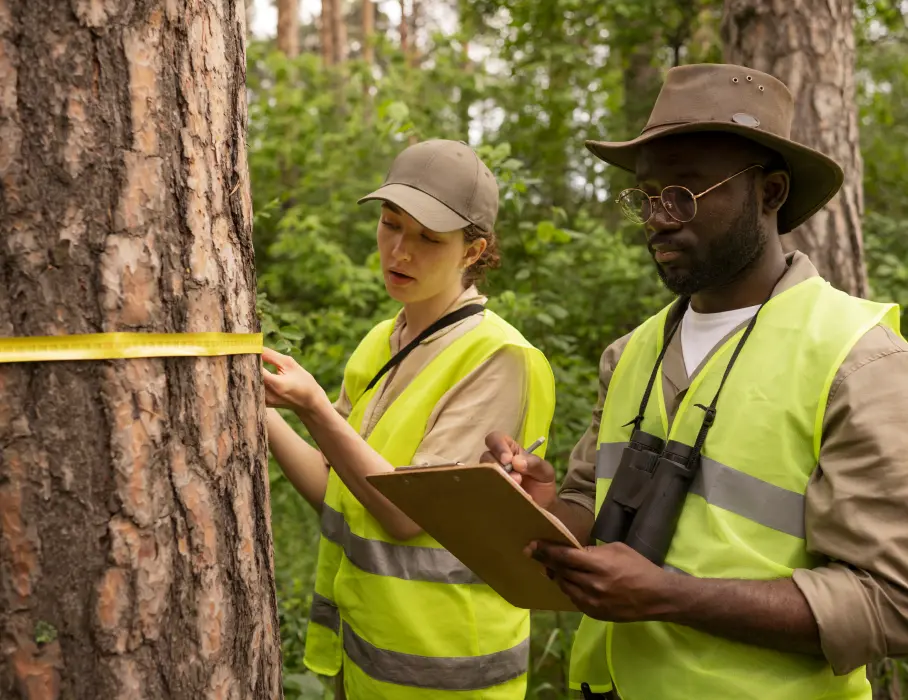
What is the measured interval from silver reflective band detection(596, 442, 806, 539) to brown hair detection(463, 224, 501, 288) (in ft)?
3.53

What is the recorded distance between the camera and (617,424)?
215 cm

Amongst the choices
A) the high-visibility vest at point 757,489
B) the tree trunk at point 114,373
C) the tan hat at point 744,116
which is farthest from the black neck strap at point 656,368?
the tree trunk at point 114,373

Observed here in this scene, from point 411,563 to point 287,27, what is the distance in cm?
1273

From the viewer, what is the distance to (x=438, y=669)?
2.37m

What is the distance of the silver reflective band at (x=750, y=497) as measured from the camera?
1.73 meters

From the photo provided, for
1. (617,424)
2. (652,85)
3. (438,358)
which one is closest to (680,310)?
(617,424)

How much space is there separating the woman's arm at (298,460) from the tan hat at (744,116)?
1338 millimetres

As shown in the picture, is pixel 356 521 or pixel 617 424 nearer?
pixel 617 424

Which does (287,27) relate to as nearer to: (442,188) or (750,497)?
(442,188)

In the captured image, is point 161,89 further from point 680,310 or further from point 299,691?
point 299,691

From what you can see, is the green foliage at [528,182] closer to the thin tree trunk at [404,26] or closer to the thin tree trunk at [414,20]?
the thin tree trunk at [404,26]

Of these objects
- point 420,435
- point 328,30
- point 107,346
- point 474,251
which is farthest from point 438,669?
point 328,30

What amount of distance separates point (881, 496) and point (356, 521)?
1369 mm

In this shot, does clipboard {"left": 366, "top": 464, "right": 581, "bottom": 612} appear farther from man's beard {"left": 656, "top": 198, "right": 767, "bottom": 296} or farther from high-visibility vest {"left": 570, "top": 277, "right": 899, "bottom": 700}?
man's beard {"left": 656, "top": 198, "right": 767, "bottom": 296}
